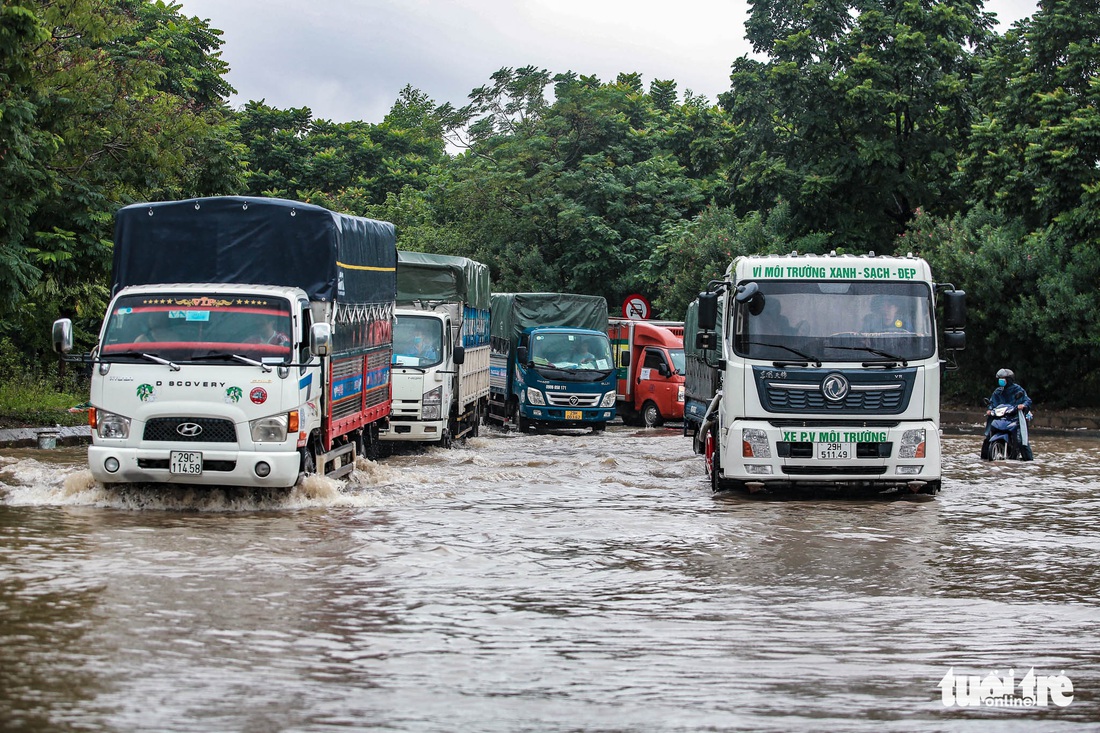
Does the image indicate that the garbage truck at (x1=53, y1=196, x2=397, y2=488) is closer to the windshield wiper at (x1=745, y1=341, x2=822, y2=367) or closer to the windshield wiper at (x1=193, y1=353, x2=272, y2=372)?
the windshield wiper at (x1=193, y1=353, x2=272, y2=372)

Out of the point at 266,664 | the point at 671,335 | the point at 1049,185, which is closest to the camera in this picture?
the point at 266,664

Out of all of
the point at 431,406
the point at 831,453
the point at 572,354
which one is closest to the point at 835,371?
the point at 831,453

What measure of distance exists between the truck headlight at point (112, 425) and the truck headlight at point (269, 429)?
116 cm

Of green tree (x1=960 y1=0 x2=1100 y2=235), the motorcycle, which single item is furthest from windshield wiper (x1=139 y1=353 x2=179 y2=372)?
green tree (x1=960 y1=0 x2=1100 y2=235)

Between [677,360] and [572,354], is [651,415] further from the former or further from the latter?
[572,354]

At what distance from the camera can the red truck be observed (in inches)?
1181

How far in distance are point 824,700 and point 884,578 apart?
13.1ft

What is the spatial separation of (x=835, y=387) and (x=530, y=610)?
7.20 meters

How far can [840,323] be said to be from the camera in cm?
1498

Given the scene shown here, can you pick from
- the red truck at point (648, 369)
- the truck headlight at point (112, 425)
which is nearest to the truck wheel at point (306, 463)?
the truck headlight at point (112, 425)

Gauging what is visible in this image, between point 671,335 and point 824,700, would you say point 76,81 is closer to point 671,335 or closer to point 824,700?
point 671,335

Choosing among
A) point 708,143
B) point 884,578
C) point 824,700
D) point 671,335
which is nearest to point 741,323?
point 884,578

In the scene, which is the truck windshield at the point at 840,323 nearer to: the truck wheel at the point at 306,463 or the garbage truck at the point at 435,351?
the truck wheel at the point at 306,463

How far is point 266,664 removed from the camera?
6816 millimetres
